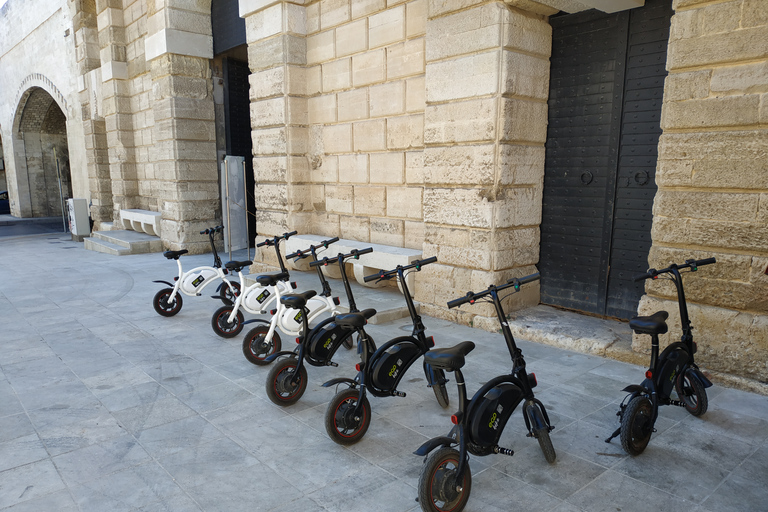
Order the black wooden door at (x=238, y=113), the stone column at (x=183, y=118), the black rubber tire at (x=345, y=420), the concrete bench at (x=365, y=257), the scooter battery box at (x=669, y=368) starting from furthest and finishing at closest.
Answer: the black wooden door at (x=238, y=113) → the stone column at (x=183, y=118) → the concrete bench at (x=365, y=257) → the scooter battery box at (x=669, y=368) → the black rubber tire at (x=345, y=420)

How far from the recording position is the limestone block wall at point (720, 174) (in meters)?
4.00

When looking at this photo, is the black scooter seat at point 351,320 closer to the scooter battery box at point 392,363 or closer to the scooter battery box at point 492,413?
the scooter battery box at point 392,363

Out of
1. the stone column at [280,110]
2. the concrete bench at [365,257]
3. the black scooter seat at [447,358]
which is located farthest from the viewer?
the stone column at [280,110]

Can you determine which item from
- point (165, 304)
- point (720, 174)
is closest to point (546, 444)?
point (720, 174)

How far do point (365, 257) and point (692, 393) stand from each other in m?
4.24

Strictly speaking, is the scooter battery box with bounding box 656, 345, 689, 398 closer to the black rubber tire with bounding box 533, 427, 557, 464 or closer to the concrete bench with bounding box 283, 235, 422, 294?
the black rubber tire with bounding box 533, 427, 557, 464

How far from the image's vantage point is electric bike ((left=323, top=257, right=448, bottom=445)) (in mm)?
3379

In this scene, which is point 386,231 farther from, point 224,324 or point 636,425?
point 636,425

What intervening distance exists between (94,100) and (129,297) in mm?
9226

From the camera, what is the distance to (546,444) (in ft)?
10.4

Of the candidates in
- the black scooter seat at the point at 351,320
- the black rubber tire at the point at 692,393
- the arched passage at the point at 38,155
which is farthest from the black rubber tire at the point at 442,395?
the arched passage at the point at 38,155

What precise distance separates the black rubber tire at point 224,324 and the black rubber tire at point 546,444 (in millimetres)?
3599

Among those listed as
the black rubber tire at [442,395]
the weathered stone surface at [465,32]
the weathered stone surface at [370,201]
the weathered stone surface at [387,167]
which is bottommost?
the black rubber tire at [442,395]

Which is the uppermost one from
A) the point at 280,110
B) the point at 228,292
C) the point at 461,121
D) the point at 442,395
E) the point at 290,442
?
the point at 280,110
